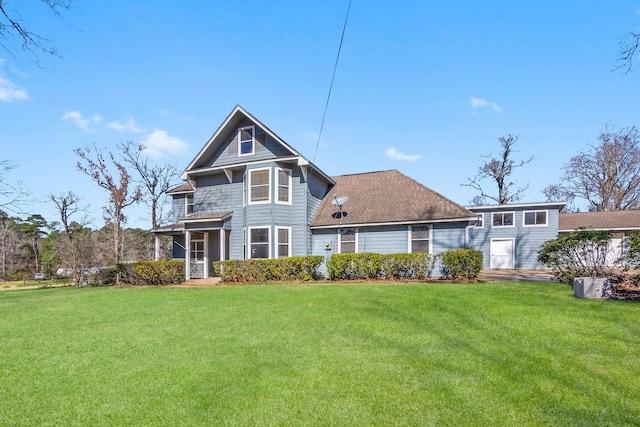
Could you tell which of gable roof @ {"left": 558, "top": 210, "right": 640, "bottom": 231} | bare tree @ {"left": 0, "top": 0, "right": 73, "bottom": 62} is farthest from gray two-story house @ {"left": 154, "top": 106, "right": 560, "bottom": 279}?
gable roof @ {"left": 558, "top": 210, "right": 640, "bottom": 231}

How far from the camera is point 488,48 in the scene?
12242 mm

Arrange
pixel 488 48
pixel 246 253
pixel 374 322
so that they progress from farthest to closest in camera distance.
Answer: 1. pixel 246 253
2. pixel 488 48
3. pixel 374 322

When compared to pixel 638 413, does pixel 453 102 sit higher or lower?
higher

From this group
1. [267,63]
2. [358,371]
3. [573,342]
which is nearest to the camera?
[358,371]

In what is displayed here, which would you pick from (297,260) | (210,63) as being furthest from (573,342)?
(210,63)

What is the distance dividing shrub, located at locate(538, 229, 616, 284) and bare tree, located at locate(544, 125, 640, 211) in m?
29.7

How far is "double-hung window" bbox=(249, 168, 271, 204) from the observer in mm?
15172

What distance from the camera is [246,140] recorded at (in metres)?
16.2

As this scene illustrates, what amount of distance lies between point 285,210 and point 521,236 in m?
15.3

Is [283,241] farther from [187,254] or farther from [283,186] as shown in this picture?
[187,254]

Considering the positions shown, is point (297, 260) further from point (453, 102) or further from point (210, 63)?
→ point (453, 102)

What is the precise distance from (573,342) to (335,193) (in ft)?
45.6

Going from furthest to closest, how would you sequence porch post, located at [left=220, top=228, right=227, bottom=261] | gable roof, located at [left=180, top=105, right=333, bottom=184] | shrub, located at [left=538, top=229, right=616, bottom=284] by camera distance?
porch post, located at [left=220, top=228, right=227, bottom=261] < gable roof, located at [left=180, top=105, right=333, bottom=184] < shrub, located at [left=538, top=229, right=616, bottom=284]

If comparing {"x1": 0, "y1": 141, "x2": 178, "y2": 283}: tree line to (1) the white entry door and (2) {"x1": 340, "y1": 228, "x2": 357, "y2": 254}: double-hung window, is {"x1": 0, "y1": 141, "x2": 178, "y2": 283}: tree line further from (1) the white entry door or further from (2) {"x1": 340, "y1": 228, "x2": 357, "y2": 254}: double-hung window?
(1) the white entry door
